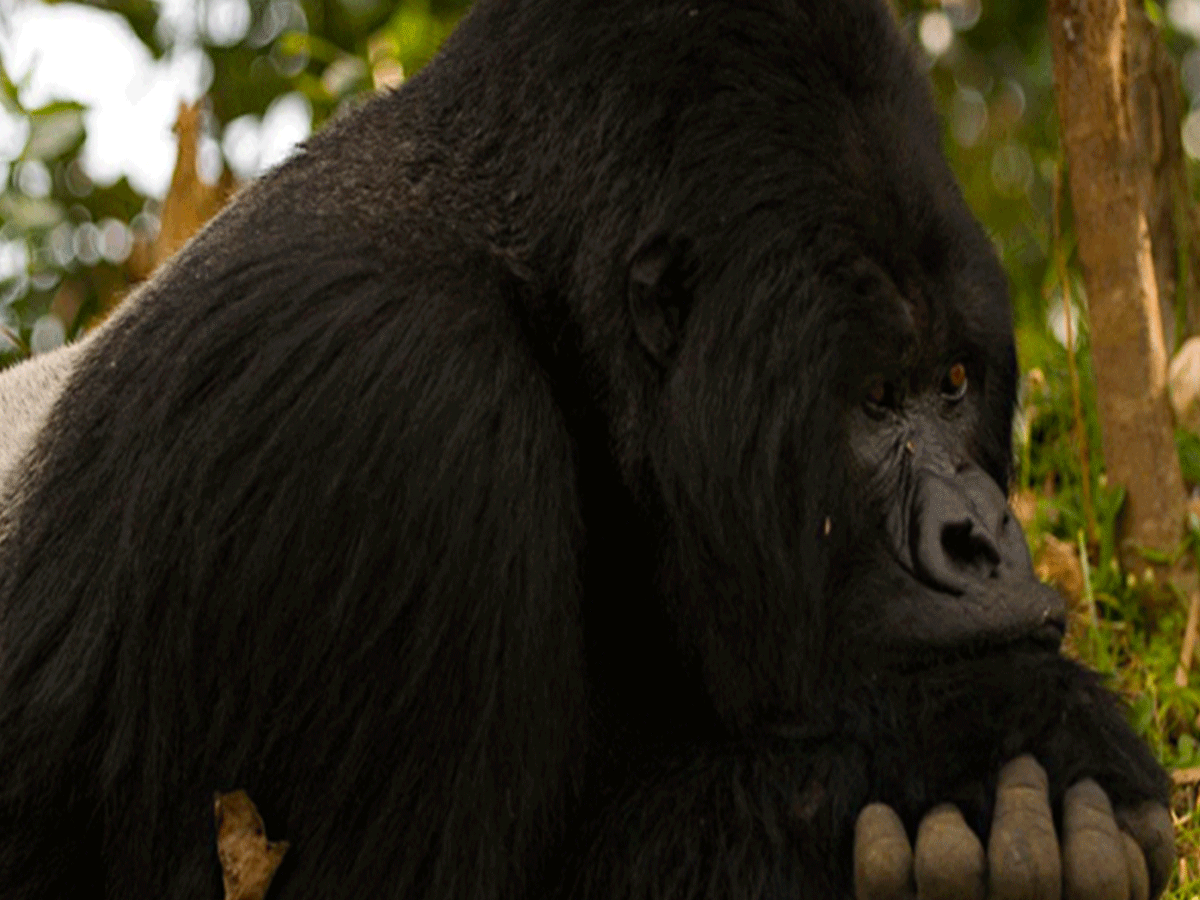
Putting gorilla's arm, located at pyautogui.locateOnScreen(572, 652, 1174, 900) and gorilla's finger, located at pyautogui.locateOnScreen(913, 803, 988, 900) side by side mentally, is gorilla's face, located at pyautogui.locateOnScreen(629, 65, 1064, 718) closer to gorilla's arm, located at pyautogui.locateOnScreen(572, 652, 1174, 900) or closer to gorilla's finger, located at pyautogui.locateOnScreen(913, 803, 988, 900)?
gorilla's arm, located at pyautogui.locateOnScreen(572, 652, 1174, 900)

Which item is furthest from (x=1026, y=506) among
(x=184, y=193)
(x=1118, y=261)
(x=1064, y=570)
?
(x=184, y=193)

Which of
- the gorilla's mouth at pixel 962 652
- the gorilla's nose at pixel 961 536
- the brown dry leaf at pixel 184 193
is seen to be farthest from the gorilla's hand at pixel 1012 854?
the brown dry leaf at pixel 184 193

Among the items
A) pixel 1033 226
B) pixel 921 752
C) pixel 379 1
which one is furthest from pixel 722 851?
pixel 379 1

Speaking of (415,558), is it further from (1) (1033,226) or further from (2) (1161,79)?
(1) (1033,226)

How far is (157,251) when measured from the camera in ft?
20.3

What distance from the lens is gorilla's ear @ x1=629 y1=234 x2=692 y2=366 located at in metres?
3.03

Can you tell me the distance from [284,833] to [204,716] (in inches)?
8.2

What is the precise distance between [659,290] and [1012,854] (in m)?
0.98

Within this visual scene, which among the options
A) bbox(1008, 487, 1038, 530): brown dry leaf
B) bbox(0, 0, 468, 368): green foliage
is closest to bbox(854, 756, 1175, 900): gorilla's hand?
bbox(1008, 487, 1038, 530): brown dry leaf

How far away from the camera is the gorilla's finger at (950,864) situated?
2643 millimetres

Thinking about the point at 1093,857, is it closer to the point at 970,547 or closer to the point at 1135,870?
the point at 1135,870

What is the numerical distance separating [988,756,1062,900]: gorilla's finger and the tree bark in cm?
172

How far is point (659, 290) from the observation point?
120 inches

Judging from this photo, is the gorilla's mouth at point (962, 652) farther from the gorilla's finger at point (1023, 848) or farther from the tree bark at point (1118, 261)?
the tree bark at point (1118, 261)
